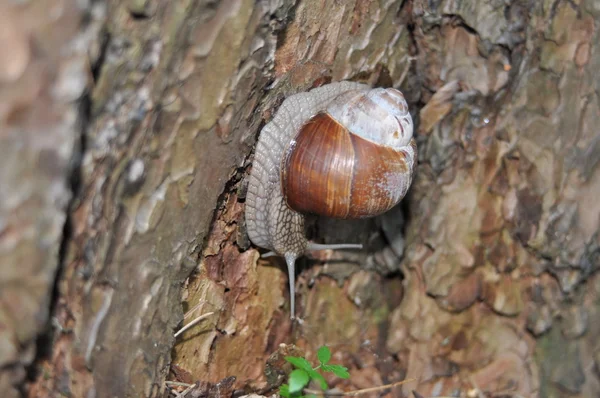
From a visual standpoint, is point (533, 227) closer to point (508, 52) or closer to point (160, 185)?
point (508, 52)

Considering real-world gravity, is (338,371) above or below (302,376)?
below

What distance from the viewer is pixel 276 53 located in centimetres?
270

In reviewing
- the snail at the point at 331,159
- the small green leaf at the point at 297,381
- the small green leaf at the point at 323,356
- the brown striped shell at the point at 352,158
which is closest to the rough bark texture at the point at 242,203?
the snail at the point at 331,159

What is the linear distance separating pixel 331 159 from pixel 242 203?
0.52 m

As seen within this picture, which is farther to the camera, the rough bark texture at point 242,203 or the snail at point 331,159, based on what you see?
the snail at point 331,159

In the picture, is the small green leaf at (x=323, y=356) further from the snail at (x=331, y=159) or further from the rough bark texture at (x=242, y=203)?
the snail at (x=331, y=159)

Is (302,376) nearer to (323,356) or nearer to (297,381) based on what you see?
(297,381)

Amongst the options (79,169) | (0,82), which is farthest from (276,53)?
(0,82)

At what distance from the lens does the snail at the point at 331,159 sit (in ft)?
8.83

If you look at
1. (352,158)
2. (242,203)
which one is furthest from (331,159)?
(242,203)

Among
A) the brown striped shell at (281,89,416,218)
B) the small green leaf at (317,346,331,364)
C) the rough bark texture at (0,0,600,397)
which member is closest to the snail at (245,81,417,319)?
the brown striped shell at (281,89,416,218)

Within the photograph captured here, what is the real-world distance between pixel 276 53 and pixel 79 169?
1.07 metres

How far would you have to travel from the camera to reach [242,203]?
2.91 meters

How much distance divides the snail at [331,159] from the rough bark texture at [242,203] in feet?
0.35
